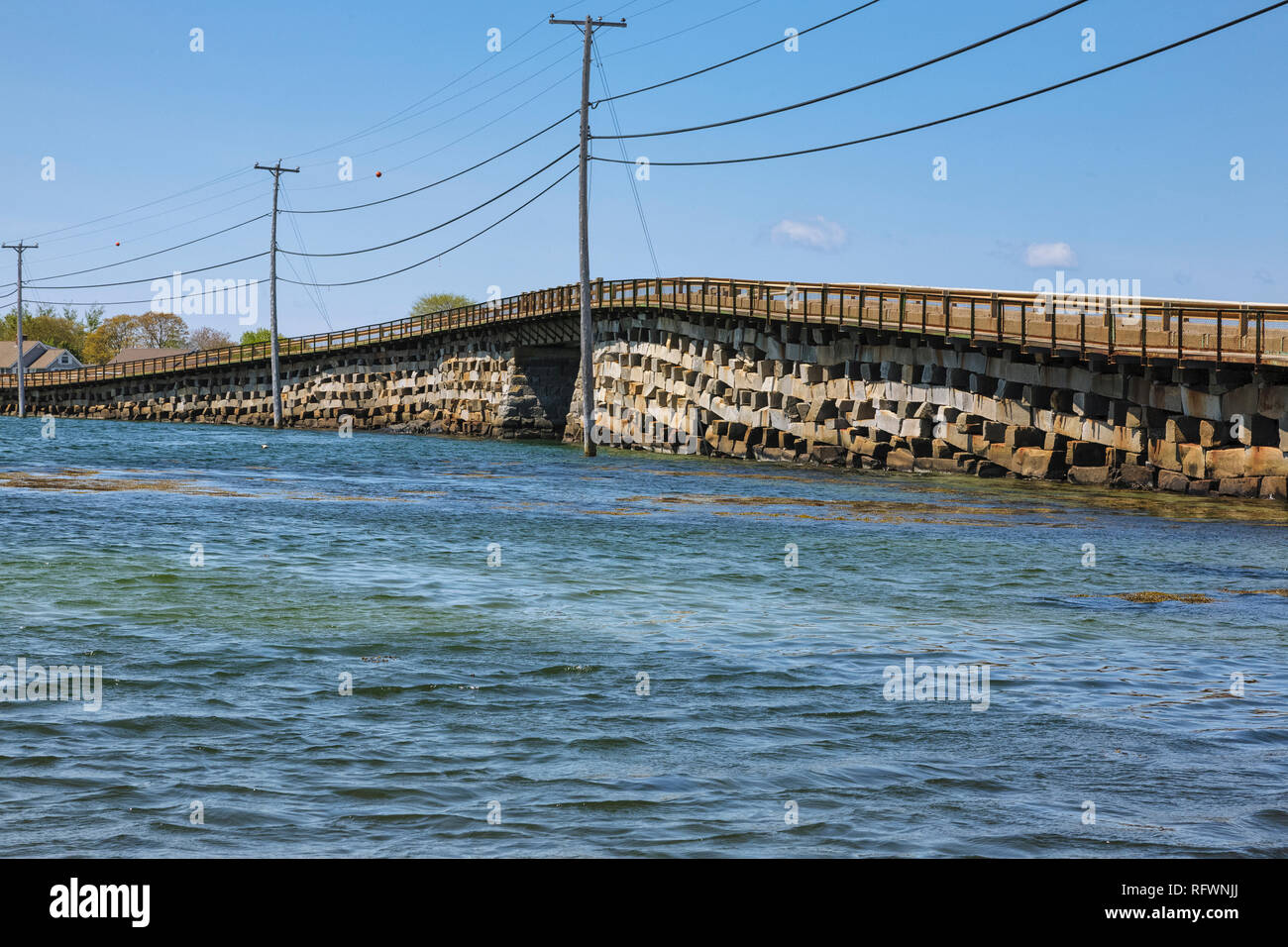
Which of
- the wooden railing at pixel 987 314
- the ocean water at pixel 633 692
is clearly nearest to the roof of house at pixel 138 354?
the wooden railing at pixel 987 314

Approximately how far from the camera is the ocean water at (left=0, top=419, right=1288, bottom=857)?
6855mm

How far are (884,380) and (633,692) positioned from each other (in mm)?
38779

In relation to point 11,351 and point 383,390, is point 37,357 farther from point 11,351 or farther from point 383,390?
point 383,390

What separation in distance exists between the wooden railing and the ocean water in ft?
31.4

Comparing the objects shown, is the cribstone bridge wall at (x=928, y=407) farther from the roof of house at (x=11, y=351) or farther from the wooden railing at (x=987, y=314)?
the roof of house at (x=11, y=351)

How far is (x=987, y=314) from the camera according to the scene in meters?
40.7

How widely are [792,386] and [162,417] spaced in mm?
73458

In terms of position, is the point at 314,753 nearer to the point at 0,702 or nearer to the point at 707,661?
the point at 0,702

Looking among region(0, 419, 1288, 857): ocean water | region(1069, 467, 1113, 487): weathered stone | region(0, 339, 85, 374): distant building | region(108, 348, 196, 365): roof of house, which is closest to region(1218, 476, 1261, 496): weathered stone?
region(1069, 467, 1113, 487): weathered stone

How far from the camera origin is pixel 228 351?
105m

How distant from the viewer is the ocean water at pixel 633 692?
6.86m

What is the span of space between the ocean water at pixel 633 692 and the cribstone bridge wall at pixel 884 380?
1036 cm
